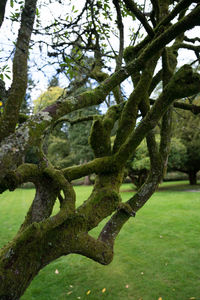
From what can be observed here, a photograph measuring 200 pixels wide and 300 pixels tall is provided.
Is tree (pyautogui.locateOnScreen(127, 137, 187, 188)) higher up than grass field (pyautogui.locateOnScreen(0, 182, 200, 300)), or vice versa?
tree (pyautogui.locateOnScreen(127, 137, 187, 188))

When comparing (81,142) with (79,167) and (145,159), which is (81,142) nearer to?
(145,159)

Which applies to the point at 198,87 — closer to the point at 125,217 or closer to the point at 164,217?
the point at 125,217

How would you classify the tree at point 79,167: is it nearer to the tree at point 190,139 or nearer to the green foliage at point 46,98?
the green foliage at point 46,98

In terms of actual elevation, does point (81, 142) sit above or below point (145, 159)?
above

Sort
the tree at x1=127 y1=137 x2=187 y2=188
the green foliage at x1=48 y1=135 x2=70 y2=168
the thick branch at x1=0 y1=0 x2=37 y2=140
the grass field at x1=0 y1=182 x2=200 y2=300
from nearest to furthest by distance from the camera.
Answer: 1. the thick branch at x1=0 y1=0 x2=37 y2=140
2. the grass field at x1=0 y1=182 x2=200 y2=300
3. the tree at x1=127 y1=137 x2=187 y2=188
4. the green foliage at x1=48 y1=135 x2=70 y2=168

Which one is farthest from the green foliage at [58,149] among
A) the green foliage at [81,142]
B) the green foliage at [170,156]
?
the green foliage at [170,156]

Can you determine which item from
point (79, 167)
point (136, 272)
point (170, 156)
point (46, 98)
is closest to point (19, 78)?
point (79, 167)

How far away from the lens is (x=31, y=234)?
91.5 inches

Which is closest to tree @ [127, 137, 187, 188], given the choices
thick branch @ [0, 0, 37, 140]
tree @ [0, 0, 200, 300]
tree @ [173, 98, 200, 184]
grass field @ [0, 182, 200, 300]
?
tree @ [173, 98, 200, 184]

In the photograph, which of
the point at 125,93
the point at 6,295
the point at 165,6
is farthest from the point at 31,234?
the point at 165,6

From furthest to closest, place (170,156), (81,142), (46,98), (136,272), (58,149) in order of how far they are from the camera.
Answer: (58,149)
(81,142)
(170,156)
(46,98)
(136,272)

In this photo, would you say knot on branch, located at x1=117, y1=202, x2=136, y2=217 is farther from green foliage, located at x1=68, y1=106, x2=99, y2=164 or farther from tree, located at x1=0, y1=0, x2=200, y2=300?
green foliage, located at x1=68, y1=106, x2=99, y2=164

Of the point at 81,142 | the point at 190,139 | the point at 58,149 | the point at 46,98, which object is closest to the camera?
the point at 46,98

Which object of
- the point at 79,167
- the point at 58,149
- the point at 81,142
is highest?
the point at 81,142
